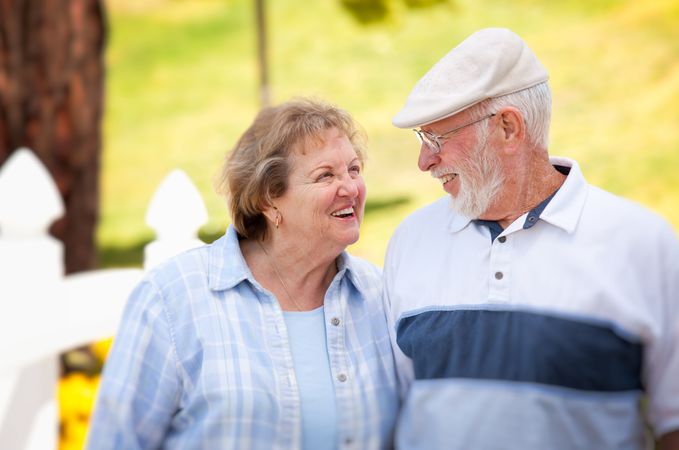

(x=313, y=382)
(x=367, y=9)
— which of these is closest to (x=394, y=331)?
(x=313, y=382)

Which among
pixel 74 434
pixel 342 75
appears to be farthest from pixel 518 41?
pixel 342 75

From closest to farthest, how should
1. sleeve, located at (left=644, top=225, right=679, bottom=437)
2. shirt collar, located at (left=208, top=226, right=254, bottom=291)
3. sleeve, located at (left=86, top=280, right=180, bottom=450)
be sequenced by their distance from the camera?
sleeve, located at (left=644, top=225, right=679, bottom=437) → sleeve, located at (left=86, top=280, right=180, bottom=450) → shirt collar, located at (left=208, top=226, right=254, bottom=291)

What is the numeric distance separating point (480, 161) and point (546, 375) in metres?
0.52

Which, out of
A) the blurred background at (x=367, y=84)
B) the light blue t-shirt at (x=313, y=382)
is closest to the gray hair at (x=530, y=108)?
the light blue t-shirt at (x=313, y=382)

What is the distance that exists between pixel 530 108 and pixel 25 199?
176 cm

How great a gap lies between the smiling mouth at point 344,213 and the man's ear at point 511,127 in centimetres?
46

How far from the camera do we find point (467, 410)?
6.56 feet

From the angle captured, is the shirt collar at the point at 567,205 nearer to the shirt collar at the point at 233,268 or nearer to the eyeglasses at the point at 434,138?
the eyeglasses at the point at 434,138

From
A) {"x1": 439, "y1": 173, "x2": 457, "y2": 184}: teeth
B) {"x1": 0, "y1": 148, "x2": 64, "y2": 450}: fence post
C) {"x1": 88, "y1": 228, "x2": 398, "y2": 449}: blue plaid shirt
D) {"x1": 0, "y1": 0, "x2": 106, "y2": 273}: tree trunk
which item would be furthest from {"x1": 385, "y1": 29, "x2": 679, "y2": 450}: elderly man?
{"x1": 0, "y1": 0, "x2": 106, "y2": 273}: tree trunk

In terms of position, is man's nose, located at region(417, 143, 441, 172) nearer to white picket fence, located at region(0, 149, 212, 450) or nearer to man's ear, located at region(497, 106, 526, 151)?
man's ear, located at region(497, 106, 526, 151)

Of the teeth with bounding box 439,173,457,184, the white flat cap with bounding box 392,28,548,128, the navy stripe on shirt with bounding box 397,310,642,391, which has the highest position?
the white flat cap with bounding box 392,28,548,128

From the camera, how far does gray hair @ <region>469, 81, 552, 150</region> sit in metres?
2.07

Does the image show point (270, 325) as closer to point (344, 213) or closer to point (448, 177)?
point (344, 213)

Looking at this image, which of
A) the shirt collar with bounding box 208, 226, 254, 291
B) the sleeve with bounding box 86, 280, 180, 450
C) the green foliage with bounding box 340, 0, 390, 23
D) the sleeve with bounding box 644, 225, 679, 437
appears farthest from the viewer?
the green foliage with bounding box 340, 0, 390, 23
